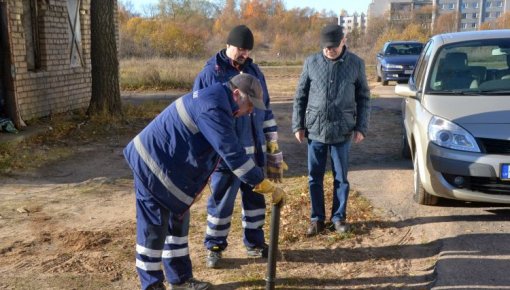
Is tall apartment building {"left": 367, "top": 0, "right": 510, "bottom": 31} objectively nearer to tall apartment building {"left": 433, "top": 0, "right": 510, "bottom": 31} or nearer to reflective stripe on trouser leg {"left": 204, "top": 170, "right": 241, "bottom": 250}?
tall apartment building {"left": 433, "top": 0, "right": 510, "bottom": 31}

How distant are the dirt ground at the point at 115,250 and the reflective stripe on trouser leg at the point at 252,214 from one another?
19 centimetres

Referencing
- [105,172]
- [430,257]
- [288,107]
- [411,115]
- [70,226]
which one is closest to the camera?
[430,257]

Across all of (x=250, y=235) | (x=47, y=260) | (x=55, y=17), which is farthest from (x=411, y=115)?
(x=55, y=17)

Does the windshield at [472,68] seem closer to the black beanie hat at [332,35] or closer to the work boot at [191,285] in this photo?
the black beanie hat at [332,35]

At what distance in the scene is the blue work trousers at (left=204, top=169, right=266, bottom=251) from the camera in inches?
170

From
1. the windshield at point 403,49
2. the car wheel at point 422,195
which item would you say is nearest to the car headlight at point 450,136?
the car wheel at point 422,195

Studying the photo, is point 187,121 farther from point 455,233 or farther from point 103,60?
point 103,60

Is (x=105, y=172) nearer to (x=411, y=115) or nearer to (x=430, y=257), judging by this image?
(x=411, y=115)

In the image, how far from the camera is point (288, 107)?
1515cm

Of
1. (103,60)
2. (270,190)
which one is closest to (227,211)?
(270,190)

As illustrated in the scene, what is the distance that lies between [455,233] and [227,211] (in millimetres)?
2034

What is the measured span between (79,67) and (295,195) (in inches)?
322

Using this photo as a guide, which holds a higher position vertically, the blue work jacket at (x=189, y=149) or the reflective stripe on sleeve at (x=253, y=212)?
the blue work jacket at (x=189, y=149)

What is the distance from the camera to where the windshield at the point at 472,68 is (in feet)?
18.6
